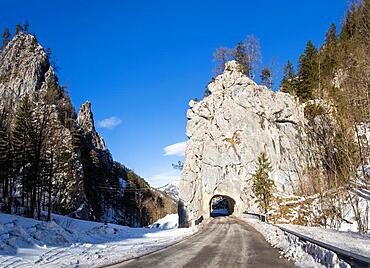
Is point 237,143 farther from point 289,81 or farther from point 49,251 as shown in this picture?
point 49,251

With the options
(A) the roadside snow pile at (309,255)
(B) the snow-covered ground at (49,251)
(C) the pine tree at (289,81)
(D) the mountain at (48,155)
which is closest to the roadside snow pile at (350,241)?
(A) the roadside snow pile at (309,255)

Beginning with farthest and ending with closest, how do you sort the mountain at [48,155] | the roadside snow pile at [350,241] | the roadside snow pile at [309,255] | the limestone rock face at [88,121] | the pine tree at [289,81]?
the limestone rock face at [88,121] → the pine tree at [289,81] → the mountain at [48,155] → the roadside snow pile at [350,241] → the roadside snow pile at [309,255]

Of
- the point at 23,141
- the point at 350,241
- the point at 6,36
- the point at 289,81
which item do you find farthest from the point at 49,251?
the point at 6,36

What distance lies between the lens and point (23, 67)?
8088 cm

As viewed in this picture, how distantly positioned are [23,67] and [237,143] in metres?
60.4

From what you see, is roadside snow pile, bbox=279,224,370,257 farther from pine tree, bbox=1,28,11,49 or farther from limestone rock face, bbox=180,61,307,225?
pine tree, bbox=1,28,11,49

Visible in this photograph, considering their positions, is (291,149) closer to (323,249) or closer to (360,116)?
(360,116)

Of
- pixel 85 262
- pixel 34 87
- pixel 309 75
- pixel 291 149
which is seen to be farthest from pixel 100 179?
pixel 85 262

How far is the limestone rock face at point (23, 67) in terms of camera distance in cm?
7881

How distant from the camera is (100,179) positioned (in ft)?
305

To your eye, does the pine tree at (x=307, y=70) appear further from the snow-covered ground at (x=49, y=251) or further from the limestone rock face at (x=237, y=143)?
the snow-covered ground at (x=49, y=251)

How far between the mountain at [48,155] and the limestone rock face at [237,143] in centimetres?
2327

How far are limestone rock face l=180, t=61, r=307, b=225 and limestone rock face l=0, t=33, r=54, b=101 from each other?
4223cm

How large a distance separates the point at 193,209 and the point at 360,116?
1876 inches
